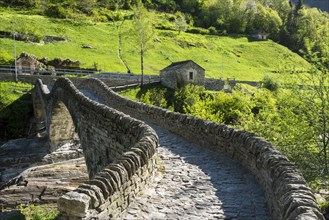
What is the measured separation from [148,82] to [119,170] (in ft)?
173

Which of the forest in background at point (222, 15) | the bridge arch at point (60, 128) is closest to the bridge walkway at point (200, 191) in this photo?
the bridge arch at point (60, 128)

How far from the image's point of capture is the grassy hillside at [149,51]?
240 feet

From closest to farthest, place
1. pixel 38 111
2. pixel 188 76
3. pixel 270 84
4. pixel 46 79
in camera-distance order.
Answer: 1. pixel 38 111
2. pixel 270 84
3. pixel 46 79
4. pixel 188 76

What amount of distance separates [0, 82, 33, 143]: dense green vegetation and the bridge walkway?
38072 millimetres

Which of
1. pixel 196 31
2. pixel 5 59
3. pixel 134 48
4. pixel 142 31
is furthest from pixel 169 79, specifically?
pixel 196 31

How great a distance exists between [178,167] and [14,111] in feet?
137

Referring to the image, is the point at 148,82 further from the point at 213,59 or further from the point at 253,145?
the point at 253,145

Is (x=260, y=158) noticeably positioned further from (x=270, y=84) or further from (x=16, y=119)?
(x=270, y=84)

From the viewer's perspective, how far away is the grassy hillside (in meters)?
73.2

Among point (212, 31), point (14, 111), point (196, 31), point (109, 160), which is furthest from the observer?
point (212, 31)

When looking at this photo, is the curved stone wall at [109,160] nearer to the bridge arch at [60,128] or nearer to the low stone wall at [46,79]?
the bridge arch at [60,128]

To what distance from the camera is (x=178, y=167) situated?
38.6 feet

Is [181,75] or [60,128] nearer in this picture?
[60,128]

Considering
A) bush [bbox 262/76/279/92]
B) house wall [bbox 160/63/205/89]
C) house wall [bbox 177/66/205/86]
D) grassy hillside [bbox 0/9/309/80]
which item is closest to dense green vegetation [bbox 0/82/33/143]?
grassy hillside [bbox 0/9/309/80]
